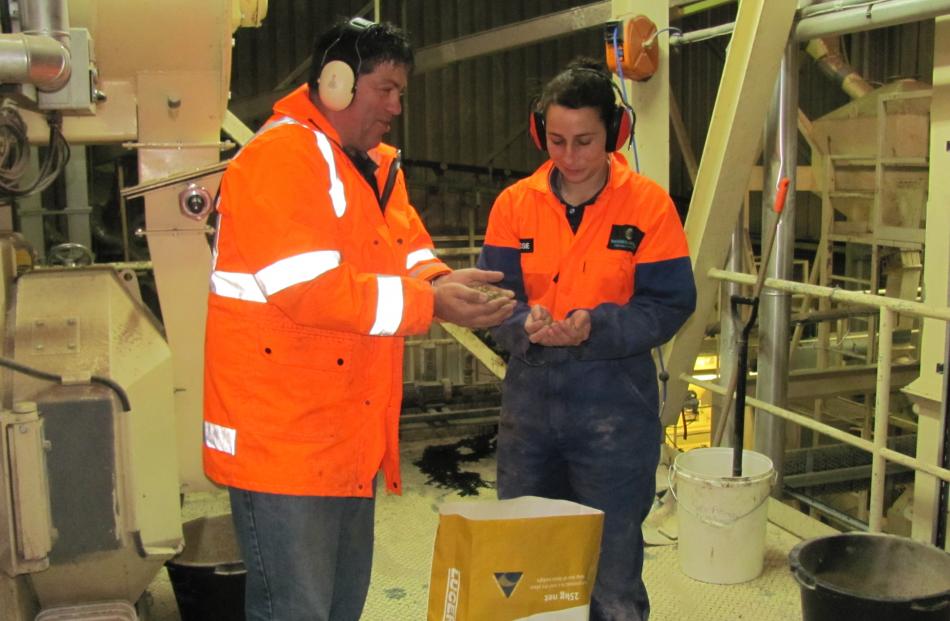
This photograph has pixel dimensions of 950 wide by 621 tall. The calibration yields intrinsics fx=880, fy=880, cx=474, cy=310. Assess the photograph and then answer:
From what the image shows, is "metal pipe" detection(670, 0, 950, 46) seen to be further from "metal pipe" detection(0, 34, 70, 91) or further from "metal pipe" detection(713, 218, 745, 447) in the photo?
"metal pipe" detection(0, 34, 70, 91)

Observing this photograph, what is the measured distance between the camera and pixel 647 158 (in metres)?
4.06

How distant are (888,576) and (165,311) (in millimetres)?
2505

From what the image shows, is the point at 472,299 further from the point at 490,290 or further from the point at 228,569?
the point at 228,569

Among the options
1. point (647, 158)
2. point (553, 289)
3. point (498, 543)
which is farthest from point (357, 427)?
point (647, 158)

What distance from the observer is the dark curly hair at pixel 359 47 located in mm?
Answer: 2000

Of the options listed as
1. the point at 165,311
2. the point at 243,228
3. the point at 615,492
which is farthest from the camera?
the point at 165,311

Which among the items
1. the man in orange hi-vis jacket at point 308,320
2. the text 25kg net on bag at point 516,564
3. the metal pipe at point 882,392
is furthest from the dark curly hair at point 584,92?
the metal pipe at point 882,392

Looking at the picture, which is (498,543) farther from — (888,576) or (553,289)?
(888,576)

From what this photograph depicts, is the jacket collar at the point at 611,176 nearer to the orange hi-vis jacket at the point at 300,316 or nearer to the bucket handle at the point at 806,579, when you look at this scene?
the orange hi-vis jacket at the point at 300,316

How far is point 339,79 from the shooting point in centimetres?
198

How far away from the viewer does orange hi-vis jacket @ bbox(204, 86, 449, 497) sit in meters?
1.85

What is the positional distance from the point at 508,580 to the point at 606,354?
25.5 inches

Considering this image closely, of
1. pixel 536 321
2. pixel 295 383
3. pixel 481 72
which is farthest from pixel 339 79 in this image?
pixel 481 72

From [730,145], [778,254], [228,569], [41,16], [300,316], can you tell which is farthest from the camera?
[778,254]
